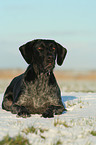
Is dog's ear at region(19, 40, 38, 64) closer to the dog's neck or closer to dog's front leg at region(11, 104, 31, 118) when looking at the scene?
the dog's neck

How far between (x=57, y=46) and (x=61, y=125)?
9.24ft

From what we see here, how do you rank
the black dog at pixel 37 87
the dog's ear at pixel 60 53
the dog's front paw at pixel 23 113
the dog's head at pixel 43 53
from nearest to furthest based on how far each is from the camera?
the dog's head at pixel 43 53 < the dog's front paw at pixel 23 113 < the black dog at pixel 37 87 < the dog's ear at pixel 60 53

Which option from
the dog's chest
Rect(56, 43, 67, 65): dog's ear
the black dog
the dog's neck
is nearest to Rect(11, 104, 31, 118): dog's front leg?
the black dog

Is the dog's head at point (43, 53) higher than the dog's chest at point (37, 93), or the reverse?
the dog's head at point (43, 53)

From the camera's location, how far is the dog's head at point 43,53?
279 inches

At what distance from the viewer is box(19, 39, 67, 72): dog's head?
7078mm

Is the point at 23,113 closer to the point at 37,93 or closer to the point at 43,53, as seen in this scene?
the point at 37,93

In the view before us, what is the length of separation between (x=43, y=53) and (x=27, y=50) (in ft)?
2.18

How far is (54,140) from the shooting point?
485cm

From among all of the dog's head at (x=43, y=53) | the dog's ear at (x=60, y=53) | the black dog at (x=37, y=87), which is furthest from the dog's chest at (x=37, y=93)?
the dog's ear at (x=60, y=53)

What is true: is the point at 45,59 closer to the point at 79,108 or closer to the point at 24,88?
the point at 24,88

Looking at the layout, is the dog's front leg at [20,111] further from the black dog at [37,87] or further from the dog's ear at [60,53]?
the dog's ear at [60,53]

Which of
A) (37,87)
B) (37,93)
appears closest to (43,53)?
(37,87)

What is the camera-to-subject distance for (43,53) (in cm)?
718
